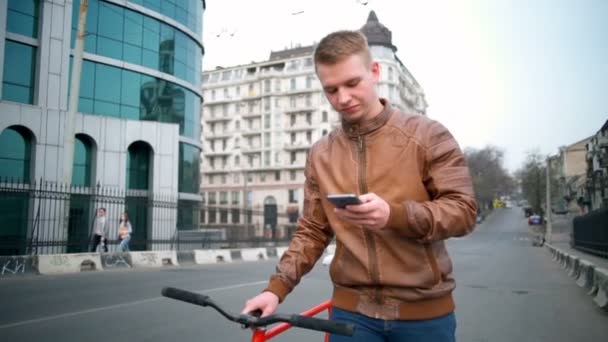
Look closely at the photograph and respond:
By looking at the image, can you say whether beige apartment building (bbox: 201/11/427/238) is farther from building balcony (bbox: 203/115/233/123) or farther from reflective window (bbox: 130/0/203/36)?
reflective window (bbox: 130/0/203/36)

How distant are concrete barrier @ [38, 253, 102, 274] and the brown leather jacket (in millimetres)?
12480

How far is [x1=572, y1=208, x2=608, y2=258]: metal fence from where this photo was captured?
16.6 metres

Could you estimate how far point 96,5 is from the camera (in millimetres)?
23453

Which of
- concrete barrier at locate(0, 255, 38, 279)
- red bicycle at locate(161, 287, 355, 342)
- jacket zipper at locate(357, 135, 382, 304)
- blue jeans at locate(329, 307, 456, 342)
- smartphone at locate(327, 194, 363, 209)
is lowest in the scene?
concrete barrier at locate(0, 255, 38, 279)

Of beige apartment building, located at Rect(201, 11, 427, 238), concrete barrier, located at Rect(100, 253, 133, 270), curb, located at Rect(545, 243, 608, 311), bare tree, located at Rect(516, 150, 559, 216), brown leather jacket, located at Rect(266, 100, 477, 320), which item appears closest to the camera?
brown leather jacket, located at Rect(266, 100, 477, 320)

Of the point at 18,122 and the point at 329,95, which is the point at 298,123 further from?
the point at 329,95

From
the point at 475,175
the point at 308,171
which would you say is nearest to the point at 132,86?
the point at 308,171

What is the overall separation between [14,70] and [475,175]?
87.0 metres

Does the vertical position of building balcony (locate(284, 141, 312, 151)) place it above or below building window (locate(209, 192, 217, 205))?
above

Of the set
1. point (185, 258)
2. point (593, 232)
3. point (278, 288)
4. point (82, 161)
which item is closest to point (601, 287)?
point (278, 288)

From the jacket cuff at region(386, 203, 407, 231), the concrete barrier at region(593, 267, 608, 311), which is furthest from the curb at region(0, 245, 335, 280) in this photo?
the jacket cuff at region(386, 203, 407, 231)

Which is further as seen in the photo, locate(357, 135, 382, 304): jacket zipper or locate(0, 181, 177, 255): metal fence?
locate(0, 181, 177, 255): metal fence

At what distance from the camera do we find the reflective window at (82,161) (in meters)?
22.7

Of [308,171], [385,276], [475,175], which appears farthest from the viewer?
[475,175]
